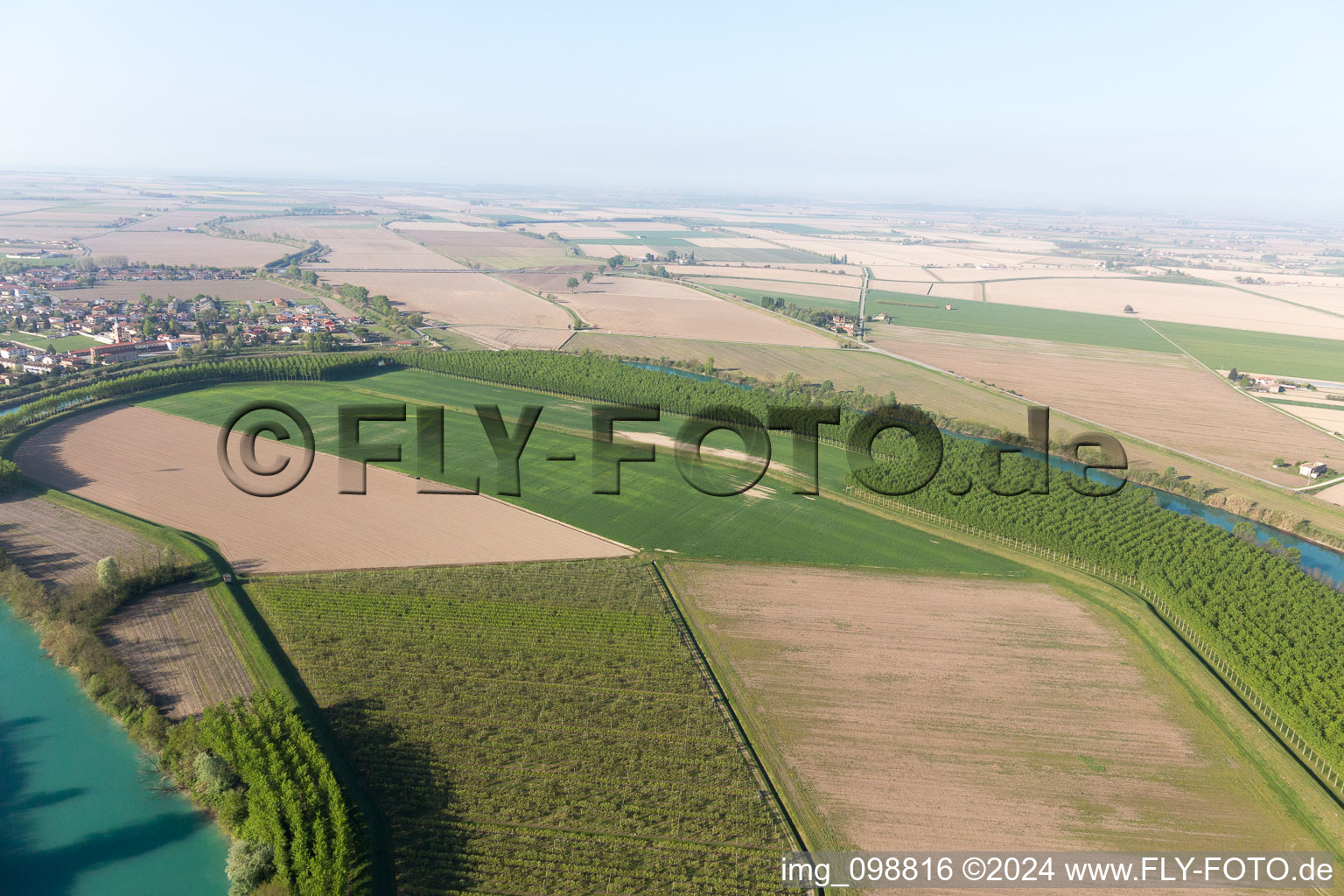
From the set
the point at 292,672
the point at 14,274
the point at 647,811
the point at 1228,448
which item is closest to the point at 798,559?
the point at 647,811

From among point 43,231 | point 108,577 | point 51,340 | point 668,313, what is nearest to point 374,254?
point 51,340

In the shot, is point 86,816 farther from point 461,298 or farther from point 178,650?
point 461,298

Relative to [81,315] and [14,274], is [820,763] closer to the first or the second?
[81,315]

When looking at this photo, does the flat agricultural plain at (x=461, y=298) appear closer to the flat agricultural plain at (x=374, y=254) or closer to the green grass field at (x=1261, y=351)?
the flat agricultural plain at (x=374, y=254)

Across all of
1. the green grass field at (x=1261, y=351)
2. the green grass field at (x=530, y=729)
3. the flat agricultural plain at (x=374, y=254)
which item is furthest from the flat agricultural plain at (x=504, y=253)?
the green grass field at (x=530, y=729)

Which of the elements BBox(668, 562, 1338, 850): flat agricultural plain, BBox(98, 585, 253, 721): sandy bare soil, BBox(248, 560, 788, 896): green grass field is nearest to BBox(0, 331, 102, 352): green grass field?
BBox(98, 585, 253, 721): sandy bare soil

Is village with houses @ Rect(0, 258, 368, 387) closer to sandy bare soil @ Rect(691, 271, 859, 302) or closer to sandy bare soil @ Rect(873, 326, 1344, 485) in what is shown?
sandy bare soil @ Rect(691, 271, 859, 302)
